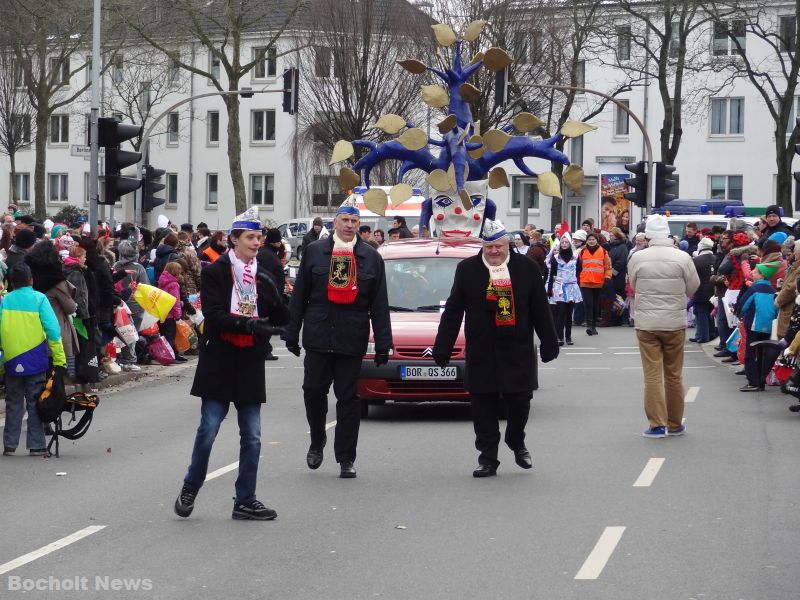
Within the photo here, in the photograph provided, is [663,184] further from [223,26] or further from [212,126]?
[212,126]

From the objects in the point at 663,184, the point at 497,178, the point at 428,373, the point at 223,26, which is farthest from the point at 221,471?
the point at 223,26

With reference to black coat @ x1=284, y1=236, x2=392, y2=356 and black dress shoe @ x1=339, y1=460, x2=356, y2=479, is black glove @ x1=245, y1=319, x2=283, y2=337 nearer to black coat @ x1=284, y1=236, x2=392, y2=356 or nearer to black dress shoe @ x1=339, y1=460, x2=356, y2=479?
black coat @ x1=284, y1=236, x2=392, y2=356

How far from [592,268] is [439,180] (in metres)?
6.41

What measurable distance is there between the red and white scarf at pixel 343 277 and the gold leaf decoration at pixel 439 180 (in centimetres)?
942

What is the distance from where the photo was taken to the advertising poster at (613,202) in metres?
42.4

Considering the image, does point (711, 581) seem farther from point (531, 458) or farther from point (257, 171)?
point (257, 171)

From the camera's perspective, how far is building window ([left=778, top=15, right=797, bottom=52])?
152 ft

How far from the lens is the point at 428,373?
13.3 meters

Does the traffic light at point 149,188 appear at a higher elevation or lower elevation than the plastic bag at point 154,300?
higher

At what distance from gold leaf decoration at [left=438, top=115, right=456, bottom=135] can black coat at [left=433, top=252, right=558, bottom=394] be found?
371 inches

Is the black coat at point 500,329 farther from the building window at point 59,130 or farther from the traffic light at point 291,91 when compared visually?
the building window at point 59,130

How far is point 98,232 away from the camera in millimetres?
18859

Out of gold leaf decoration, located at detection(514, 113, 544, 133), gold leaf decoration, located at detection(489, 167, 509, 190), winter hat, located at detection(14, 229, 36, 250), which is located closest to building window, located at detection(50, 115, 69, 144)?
gold leaf decoration, located at detection(514, 113, 544, 133)

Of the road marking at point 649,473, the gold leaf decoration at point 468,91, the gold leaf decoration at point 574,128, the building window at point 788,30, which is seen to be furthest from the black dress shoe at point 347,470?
the building window at point 788,30
